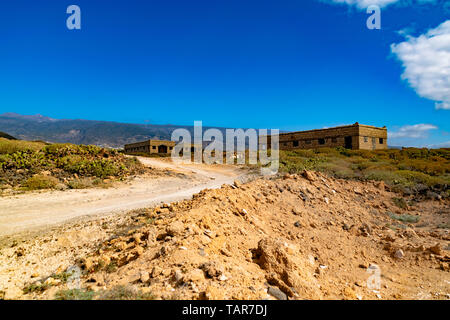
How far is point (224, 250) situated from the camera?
5035mm

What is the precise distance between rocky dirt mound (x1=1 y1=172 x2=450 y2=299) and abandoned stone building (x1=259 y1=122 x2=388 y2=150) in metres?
23.7

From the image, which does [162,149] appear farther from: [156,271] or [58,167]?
[156,271]

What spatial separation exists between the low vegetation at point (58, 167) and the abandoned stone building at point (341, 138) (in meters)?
24.6

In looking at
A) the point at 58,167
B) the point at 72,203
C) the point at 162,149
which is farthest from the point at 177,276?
the point at 162,149

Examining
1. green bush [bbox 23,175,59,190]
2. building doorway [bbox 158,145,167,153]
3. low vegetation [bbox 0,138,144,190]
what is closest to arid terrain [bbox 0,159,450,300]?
green bush [bbox 23,175,59,190]

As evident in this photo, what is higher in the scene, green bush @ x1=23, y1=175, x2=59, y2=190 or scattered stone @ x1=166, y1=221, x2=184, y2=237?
green bush @ x1=23, y1=175, x2=59, y2=190

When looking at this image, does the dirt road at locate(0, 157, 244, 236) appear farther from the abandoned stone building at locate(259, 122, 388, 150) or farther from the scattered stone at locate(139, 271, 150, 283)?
the abandoned stone building at locate(259, 122, 388, 150)

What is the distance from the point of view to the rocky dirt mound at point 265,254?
152 inches

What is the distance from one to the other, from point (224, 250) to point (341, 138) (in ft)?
106

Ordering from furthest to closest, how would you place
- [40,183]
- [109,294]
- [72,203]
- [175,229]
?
[40,183]
[72,203]
[175,229]
[109,294]

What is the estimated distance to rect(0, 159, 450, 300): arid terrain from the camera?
3.91 meters

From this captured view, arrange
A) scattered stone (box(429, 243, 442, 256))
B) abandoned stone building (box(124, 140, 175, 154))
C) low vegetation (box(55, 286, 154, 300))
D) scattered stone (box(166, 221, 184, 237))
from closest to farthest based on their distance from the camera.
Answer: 1. low vegetation (box(55, 286, 154, 300))
2. scattered stone (box(166, 221, 184, 237))
3. scattered stone (box(429, 243, 442, 256))
4. abandoned stone building (box(124, 140, 175, 154))

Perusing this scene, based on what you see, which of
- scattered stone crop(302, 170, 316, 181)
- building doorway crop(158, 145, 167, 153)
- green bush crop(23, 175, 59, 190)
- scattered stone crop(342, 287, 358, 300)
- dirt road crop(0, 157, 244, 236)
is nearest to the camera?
scattered stone crop(342, 287, 358, 300)
